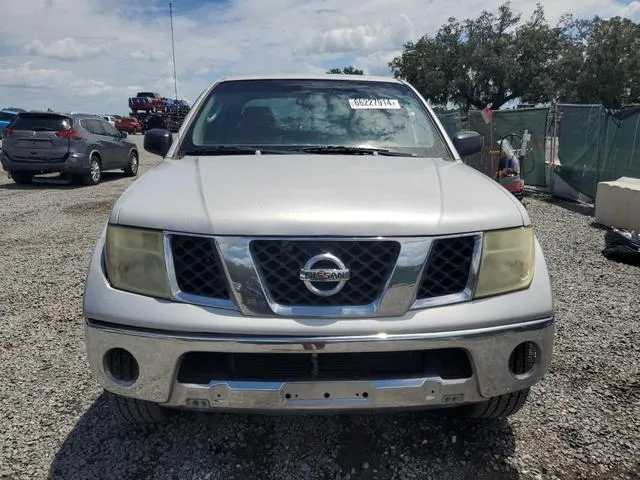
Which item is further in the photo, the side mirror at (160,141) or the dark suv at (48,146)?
the dark suv at (48,146)

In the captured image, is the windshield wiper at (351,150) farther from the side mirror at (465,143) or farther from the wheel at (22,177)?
the wheel at (22,177)

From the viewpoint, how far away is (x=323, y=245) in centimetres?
199

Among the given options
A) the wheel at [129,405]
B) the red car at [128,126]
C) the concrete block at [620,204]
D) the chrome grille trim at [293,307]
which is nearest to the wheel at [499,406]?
the chrome grille trim at [293,307]

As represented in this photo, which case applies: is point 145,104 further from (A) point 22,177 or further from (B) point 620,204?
(B) point 620,204

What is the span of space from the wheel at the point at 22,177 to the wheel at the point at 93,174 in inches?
54.9

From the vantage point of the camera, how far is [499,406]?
2.36m

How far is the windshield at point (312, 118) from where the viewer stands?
3.22 metres

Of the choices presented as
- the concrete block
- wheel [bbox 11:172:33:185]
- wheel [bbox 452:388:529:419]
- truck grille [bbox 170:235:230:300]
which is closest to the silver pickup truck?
truck grille [bbox 170:235:230:300]

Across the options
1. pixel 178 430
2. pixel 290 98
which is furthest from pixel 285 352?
pixel 290 98

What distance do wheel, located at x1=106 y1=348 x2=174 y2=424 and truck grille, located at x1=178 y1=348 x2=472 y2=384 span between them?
248 mm

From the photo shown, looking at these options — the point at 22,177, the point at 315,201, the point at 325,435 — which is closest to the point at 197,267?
the point at 315,201

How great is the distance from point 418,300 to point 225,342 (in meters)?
0.75

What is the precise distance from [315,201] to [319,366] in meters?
0.66

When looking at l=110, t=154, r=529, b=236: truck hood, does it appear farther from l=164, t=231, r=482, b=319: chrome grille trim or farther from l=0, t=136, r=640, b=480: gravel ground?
l=0, t=136, r=640, b=480: gravel ground
